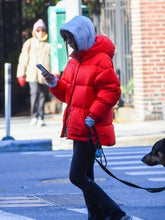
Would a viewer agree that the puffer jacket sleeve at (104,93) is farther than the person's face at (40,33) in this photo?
No

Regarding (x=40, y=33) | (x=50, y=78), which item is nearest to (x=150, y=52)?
(x=40, y=33)

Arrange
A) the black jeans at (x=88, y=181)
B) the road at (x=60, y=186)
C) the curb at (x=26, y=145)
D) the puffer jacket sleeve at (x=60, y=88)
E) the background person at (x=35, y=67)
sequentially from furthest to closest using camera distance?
1. the background person at (x=35, y=67)
2. the curb at (x=26, y=145)
3. the road at (x=60, y=186)
4. the puffer jacket sleeve at (x=60, y=88)
5. the black jeans at (x=88, y=181)

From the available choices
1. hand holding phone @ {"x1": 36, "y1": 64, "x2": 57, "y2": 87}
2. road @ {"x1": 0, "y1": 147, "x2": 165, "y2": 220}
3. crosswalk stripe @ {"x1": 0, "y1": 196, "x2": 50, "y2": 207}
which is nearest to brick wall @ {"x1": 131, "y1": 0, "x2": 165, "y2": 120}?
road @ {"x1": 0, "y1": 147, "x2": 165, "y2": 220}

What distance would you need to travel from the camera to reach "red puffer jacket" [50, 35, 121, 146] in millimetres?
7477

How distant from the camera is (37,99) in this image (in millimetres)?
17906

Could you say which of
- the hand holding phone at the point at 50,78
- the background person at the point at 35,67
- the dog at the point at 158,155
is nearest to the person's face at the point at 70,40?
the hand holding phone at the point at 50,78

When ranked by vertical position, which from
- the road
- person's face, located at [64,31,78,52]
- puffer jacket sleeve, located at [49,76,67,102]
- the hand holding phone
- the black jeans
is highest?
person's face, located at [64,31,78,52]

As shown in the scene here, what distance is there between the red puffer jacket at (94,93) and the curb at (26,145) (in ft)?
22.7

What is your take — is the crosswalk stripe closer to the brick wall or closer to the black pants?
the black pants

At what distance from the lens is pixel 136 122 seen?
17.5m

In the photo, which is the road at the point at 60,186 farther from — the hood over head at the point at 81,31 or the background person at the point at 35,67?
the background person at the point at 35,67

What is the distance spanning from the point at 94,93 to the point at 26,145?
23.3 feet

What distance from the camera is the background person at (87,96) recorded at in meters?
7.47

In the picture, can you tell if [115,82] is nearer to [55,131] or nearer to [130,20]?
[55,131]
